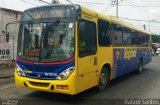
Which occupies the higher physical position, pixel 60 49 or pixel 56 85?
pixel 60 49

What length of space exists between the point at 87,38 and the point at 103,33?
153 cm

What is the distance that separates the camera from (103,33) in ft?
33.3

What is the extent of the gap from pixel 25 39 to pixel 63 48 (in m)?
1.43

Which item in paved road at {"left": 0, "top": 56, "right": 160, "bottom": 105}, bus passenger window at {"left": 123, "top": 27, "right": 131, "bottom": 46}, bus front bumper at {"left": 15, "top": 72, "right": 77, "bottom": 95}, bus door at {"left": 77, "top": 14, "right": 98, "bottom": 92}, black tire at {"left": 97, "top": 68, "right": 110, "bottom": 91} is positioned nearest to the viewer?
bus front bumper at {"left": 15, "top": 72, "right": 77, "bottom": 95}

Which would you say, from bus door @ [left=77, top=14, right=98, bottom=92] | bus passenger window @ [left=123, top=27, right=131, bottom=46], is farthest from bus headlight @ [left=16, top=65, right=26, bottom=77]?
Answer: bus passenger window @ [left=123, top=27, right=131, bottom=46]

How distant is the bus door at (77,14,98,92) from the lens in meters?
8.26

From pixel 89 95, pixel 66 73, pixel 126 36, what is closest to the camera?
pixel 66 73

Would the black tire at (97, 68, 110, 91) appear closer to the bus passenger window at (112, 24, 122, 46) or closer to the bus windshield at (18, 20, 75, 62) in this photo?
the bus passenger window at (112, 24, 122, 46)

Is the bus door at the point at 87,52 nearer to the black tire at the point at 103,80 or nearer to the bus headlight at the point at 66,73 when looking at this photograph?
the bus headlight at the point at 66,73

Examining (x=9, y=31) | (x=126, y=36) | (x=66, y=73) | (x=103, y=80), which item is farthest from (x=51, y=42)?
(x=9, y=31)

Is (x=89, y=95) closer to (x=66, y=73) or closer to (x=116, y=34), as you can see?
(x=66, y=73)

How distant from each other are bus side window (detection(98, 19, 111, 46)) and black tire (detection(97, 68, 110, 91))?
102 centimetres

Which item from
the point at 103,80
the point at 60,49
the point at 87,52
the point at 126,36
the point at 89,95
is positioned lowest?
the point at 89,95

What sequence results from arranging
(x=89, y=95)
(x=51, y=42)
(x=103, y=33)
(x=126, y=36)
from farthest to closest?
1. (x=126, y=36)
2. (x=103, y=33)
3. (x=89, y=95)
4. (x=51, y=42)
